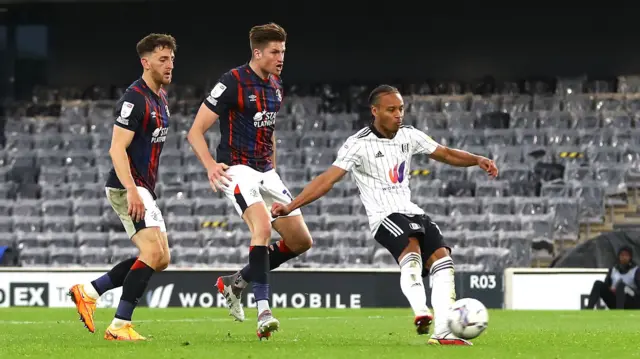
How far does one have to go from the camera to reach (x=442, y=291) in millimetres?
8094

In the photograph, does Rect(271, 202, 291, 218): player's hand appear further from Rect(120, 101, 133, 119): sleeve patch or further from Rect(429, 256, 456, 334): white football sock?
Rect(120, 101, 133, 119): sleeve patch

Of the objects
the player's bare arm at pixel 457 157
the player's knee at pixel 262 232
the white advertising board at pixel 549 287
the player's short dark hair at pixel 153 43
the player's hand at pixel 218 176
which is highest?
the player's short dark hair at pixel 153 43

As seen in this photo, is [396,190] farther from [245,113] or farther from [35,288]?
[35,288]

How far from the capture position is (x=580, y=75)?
27.4 meters

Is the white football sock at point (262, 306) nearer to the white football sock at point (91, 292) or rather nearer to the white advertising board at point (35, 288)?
the white football sock at point (91, 292)

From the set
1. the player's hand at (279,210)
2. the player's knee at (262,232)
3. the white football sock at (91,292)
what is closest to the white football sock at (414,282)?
the player's hand at (279,210)

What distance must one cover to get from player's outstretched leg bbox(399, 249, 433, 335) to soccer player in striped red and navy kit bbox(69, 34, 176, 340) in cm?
174

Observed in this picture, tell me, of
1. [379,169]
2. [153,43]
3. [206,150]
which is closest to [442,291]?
[379,169]

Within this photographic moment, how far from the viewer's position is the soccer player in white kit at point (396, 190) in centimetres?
830

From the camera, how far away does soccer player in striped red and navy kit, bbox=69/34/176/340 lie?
873 cm

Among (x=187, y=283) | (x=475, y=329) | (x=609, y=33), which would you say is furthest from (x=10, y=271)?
(x=609, y=33)

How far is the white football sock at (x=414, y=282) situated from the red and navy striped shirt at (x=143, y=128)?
6.34 feet

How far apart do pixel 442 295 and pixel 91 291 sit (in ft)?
9.31

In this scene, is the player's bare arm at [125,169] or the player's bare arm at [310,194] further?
the player's bare arm at [125,169]
